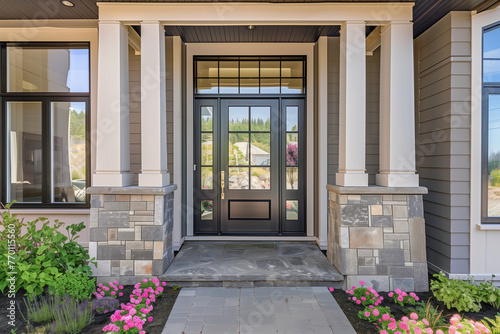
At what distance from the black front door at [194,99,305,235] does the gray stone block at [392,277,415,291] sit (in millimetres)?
1428

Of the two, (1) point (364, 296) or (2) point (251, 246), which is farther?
(2) point (251, 246)

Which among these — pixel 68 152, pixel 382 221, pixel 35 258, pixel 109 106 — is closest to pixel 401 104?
pixel 382 221

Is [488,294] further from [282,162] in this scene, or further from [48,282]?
[48,282]

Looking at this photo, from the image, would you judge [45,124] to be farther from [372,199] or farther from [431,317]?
[431,317]

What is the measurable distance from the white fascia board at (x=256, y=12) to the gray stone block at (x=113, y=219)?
1.99 m

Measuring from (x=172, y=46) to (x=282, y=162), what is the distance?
213 cm

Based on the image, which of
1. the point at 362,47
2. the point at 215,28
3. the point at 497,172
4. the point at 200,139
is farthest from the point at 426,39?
the point at 200,139

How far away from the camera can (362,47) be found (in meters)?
3.02

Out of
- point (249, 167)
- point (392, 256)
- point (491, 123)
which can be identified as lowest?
point (392, 256)

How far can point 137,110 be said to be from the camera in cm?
378

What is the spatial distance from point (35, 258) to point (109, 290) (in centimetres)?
75

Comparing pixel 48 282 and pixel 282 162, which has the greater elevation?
pixel 282 162

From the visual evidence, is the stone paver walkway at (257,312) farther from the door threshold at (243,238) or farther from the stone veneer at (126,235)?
the door threshold at (243,238)

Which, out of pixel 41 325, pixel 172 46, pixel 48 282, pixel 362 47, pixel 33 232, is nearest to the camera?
pixel 41 325
